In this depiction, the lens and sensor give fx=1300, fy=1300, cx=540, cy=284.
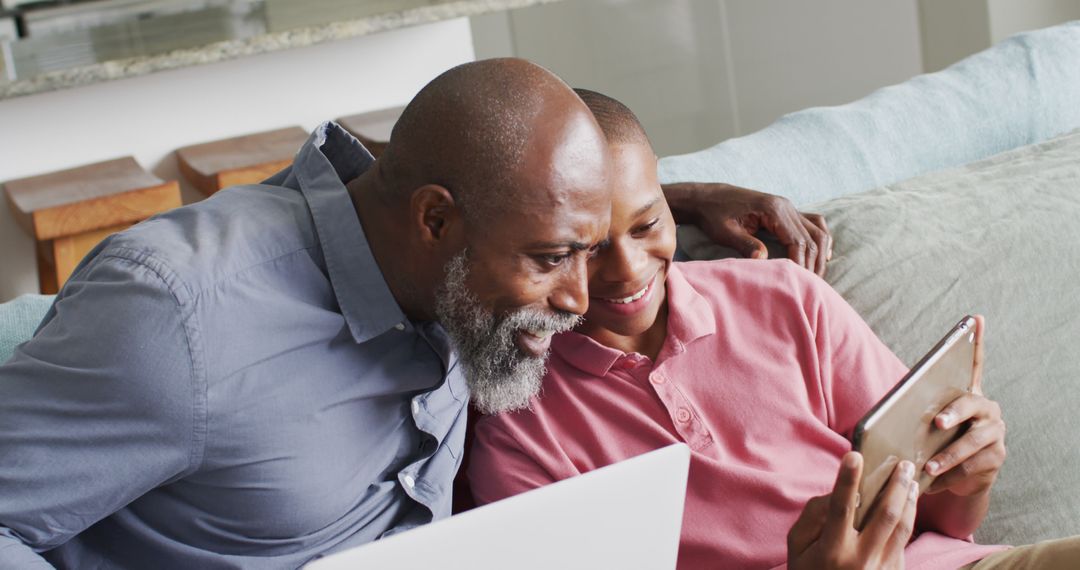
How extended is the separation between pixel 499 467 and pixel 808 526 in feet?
1.12

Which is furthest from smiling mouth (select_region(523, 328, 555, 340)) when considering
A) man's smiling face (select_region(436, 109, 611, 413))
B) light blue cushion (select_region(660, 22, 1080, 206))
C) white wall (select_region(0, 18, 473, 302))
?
white wall (select_region(0, 18, 473, 302))

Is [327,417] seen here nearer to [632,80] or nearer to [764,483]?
[764,483]

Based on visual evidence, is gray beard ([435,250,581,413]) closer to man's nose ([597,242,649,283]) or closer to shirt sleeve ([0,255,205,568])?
man's nose ([597,242,649,283])

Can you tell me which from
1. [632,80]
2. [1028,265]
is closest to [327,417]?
[1028,265]

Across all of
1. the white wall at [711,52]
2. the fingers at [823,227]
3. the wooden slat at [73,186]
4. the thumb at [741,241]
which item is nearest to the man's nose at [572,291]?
the thumb at [741,241]

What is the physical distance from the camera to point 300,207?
50.0 inches

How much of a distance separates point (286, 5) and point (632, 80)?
61.0 inches

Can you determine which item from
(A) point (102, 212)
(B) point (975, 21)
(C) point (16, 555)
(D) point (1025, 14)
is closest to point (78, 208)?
(A) point (102, 212)

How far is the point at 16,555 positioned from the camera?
106 centimetres

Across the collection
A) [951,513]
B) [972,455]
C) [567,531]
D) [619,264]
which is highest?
[619,264]

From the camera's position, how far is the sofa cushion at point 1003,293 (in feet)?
5.45

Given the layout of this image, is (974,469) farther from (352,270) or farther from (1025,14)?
(1025,14)

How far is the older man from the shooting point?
1.08m

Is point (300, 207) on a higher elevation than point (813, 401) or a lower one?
higher
